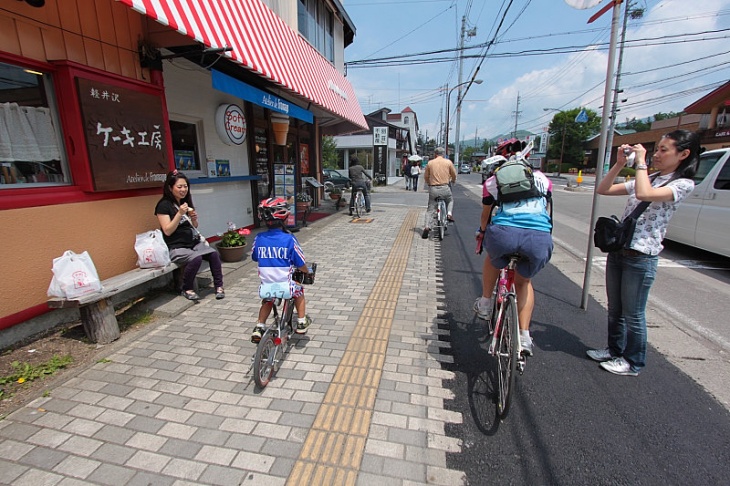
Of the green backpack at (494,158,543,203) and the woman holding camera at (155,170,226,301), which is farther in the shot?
the woman holding camera at (155,170,226,301)

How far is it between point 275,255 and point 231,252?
3276 mm

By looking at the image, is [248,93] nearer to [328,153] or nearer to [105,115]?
[105,115]

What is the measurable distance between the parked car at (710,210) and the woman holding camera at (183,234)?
25.2ft

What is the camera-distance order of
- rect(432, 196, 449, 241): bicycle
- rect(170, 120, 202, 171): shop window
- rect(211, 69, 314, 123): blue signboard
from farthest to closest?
rect(432, 196, 449, 241): bicycle → rect(170, 120, 202, 171): shop window → rect(211, 69, 314, 123): blue signboard

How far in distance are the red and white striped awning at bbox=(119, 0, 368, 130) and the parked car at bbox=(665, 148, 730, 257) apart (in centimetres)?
738

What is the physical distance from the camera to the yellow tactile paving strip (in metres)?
1.96

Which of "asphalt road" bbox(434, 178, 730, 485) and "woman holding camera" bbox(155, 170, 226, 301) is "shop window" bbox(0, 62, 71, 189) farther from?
"asphalt road" bbox(434, 178, 730, 485)

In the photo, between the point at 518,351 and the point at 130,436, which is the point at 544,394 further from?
the point at 130,436

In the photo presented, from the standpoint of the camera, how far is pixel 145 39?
13.7ft

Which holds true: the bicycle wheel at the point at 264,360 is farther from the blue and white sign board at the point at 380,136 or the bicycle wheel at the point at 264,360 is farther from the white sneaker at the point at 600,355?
the blue and white sign board at the point at 380,136

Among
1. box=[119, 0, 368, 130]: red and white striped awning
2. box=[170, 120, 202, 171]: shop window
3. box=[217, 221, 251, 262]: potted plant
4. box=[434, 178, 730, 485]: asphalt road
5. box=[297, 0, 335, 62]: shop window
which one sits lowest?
A: box=[434, 178, 730, 485]: asphalt road

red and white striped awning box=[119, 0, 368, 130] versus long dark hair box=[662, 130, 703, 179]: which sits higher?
red and white striped awning box=[119, 0, 368, 130]

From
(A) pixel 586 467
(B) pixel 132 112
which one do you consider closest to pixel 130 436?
(A) pixel 586 467

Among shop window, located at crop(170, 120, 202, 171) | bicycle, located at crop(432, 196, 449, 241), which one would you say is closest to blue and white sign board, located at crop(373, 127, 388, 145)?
bicycle, located at crop(432, 196, 449, 241)
